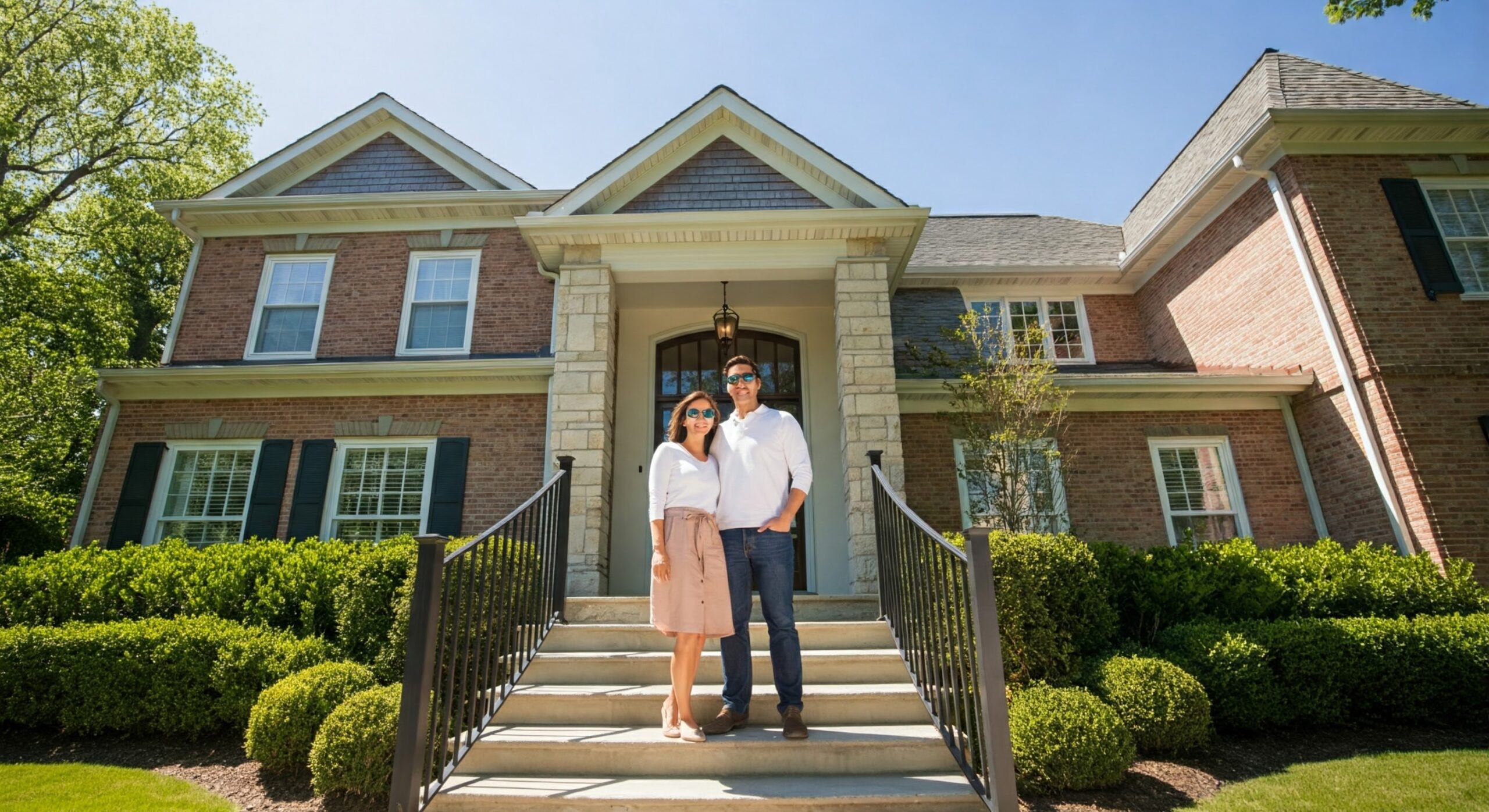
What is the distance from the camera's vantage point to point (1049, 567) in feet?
15.7

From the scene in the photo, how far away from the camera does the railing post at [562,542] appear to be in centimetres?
499

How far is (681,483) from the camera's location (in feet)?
11.1

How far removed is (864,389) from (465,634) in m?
4.49

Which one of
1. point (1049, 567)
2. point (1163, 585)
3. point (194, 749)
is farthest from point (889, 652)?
point (194, 749)

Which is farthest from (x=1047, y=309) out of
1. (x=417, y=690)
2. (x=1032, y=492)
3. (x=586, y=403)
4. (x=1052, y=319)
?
(x=417, y=690)

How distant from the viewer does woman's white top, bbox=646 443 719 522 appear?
3375 millimetres

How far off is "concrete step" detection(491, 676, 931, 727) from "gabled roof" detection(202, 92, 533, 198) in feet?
26.6

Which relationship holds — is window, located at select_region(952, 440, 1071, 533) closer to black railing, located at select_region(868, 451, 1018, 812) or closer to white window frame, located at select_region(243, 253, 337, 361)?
black railing, located at select_region(868, 451, 1018, 812)

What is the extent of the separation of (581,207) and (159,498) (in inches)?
250

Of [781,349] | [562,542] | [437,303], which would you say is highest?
[437,303]

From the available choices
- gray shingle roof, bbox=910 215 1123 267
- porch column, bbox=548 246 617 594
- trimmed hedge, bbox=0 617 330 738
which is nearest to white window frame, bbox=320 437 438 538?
porch column, bbox=548 246 617 594

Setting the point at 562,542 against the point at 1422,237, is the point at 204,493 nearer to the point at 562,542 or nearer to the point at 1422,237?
the point at 562,542

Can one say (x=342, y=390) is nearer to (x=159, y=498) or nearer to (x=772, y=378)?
(x=159, y=498)

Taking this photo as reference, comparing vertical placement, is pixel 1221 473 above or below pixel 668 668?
above
